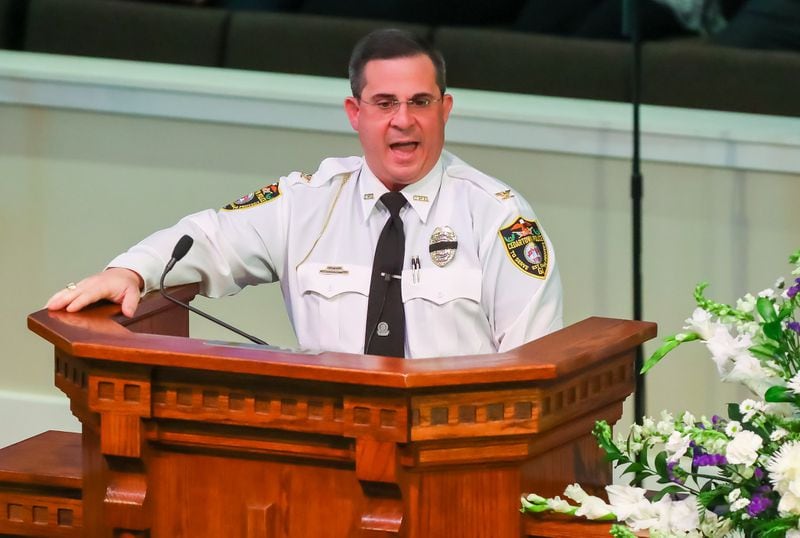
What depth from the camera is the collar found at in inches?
124

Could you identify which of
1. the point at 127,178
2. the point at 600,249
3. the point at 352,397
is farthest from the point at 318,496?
the point at 127,178

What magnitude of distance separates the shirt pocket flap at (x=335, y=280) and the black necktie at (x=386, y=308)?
0.03 meters

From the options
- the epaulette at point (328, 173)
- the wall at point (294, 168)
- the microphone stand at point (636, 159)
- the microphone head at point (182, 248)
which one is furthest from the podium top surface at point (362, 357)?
the wall at point (294, 168)

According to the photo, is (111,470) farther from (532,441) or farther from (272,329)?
(272,329)

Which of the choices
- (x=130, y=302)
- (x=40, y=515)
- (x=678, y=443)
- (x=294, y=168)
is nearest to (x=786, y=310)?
(x=678, y=443)

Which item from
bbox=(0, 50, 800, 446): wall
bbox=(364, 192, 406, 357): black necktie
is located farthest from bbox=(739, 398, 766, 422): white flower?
bbox=(0, 50, 800, 446): wall

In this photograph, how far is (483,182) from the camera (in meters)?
3.21

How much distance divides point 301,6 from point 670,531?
3412mm

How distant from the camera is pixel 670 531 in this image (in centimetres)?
235

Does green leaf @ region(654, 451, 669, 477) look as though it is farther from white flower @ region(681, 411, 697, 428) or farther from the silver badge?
the silver badge

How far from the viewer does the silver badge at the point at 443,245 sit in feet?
10.2

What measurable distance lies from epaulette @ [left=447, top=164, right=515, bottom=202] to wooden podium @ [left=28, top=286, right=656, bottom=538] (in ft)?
A: 1.67

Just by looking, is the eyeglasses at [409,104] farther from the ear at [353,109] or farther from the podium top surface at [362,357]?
the podium top surface at [362,357]

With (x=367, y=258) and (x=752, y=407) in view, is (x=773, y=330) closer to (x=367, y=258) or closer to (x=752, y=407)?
(x=752, y=407)
